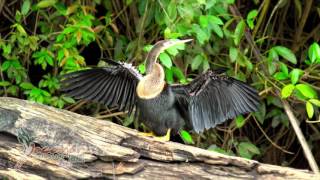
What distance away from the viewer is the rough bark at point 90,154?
209 cm

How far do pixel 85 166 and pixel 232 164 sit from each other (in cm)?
56

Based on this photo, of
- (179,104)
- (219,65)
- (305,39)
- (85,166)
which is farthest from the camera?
(305,39)

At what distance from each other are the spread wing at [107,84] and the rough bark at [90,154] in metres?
0.23

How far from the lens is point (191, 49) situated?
2.98 m

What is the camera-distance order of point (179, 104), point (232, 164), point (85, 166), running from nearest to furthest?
1. point (85, 166)
2. point (232, 164)
3. point (179, 104)

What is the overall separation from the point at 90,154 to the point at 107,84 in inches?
21.6

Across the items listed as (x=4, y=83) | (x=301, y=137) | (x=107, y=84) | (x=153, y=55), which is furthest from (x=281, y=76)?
(x=4, y=83)

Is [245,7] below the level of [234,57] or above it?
above

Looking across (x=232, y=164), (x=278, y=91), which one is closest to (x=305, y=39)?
(x=278, y=91)

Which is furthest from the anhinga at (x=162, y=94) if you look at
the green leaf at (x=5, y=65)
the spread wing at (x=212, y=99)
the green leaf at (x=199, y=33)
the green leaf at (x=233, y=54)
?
the green leaf at (x=5, y=65)

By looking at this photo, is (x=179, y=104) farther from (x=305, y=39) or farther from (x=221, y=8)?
(x=305, y=39)

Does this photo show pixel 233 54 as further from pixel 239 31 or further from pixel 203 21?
pixel 203 21

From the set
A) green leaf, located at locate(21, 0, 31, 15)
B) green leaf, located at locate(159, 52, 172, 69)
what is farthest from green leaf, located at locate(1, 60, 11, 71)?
green leaf, located at locate(159, 52, 172, 69)

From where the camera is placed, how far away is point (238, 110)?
2.62m
